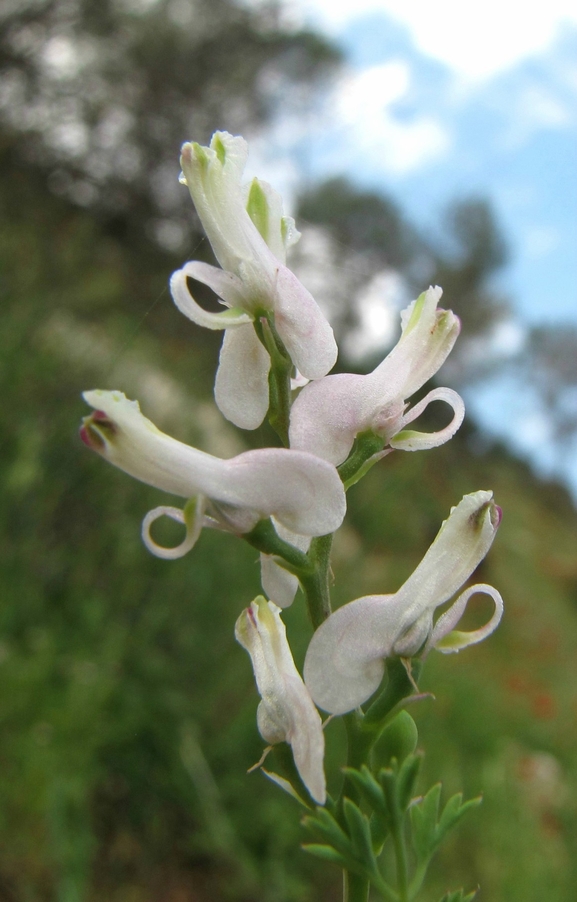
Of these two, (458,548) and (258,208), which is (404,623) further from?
(258,208)

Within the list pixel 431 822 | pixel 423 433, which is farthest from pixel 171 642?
pixel 423 433

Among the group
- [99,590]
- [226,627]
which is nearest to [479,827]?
[226,627]

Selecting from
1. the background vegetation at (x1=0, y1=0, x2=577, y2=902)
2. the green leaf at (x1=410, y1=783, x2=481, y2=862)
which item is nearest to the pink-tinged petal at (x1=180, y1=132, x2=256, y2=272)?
the green leaf at (x1=410, y1=783, x2=481, y2=862)

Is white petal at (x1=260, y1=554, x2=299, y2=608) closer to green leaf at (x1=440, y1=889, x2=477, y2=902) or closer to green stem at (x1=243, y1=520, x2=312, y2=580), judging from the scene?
green stem at (x1=243, y1=520, x2=312, y2=580)

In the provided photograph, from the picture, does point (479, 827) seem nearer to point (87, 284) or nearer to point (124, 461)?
point (124, 461)

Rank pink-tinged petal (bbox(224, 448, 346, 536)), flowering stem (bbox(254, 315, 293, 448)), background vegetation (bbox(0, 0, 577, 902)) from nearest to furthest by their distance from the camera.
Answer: pink-tinged petal (bbox(224, 448, 346, 536)) < flowering stem (bbox(254, 315, 293, 448)) < background vegetation (bbox(0, 0, 577, 902))

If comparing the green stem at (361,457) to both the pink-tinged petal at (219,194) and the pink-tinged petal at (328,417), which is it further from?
the pink-tinged petal at (219,194)

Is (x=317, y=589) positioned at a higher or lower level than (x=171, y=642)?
higher
